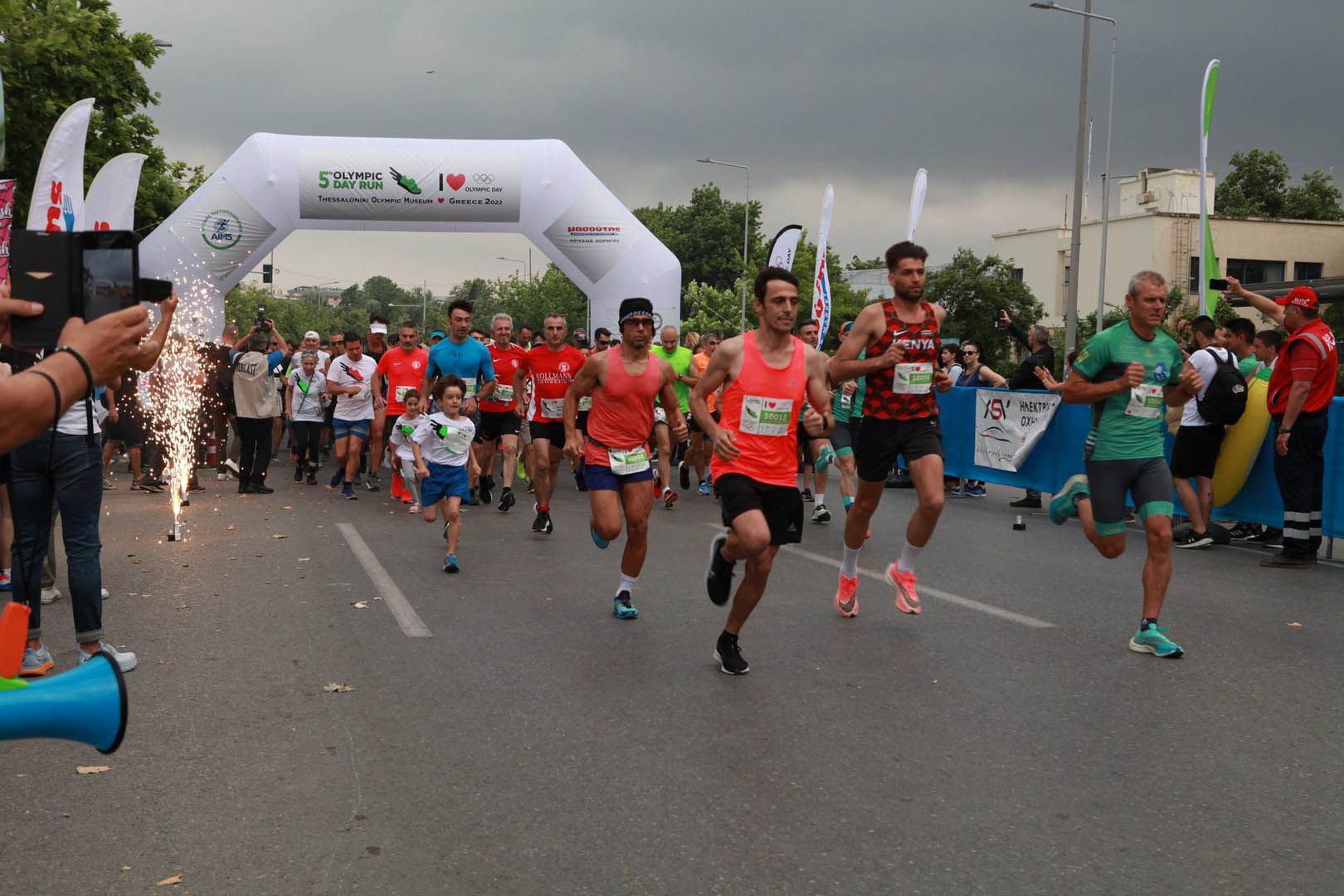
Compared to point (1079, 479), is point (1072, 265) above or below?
above

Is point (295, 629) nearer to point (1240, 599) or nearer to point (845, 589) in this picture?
point (845, 589)

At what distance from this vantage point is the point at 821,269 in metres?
17.8

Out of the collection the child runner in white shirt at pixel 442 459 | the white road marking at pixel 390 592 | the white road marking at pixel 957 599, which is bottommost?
the white road marking at pixel 390 592

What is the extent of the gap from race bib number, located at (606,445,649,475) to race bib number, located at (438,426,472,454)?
2682 mm

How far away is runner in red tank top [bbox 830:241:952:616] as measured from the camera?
773 cm

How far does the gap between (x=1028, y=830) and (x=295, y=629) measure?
458 cm

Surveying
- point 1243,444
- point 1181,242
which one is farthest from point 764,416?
point 1181,242

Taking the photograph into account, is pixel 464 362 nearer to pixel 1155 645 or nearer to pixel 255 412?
pixel 255 412

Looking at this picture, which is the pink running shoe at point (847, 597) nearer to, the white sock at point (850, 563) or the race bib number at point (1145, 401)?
the white sock at point (850, 563)

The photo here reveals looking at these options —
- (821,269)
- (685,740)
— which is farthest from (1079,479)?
(821,269)

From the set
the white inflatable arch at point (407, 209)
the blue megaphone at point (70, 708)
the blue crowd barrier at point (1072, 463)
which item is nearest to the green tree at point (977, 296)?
the white inflatable arch at point (407, 209)

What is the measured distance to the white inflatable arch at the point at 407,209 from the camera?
69.0ft

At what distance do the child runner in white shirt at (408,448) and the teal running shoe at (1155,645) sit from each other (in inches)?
299

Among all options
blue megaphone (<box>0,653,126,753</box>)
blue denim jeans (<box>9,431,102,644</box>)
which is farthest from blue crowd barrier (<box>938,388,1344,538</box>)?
blue megaphone (<box>0,653,126,753</box>)
